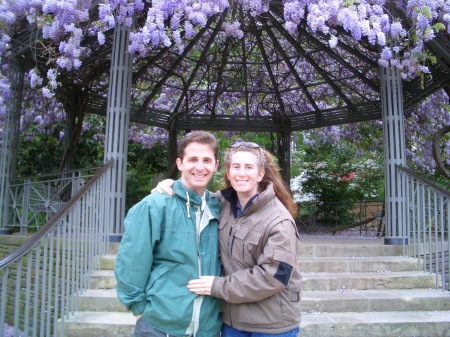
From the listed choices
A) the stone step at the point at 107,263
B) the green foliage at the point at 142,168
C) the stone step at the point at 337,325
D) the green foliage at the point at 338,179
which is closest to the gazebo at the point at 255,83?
the stone step at the point at 107,263

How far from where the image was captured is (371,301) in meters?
4.14

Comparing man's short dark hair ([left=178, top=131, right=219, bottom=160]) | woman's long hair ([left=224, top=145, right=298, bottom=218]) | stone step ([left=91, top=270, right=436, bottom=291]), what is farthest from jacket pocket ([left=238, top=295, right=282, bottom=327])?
stone step ([left=91, top=270, right=436, bottom=291])

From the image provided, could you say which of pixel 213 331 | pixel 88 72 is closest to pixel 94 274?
pixel 213 331

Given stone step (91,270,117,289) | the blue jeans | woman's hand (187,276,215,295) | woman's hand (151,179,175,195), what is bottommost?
stone step (91,270,117,289)

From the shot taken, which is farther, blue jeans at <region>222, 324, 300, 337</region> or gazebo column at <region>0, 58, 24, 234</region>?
gazebo column at <region>0, 58, 24, 234</region>

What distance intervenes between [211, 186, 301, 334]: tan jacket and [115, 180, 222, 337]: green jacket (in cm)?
10

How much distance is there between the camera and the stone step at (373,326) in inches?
147

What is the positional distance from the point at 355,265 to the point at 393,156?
161 centimetres

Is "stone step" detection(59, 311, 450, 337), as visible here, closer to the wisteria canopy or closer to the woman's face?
the woman's face

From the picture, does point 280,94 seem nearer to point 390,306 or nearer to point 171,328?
point 390,306

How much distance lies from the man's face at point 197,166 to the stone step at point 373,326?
2153mm

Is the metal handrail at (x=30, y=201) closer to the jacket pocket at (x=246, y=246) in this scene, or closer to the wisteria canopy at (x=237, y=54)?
the wisteria canopy at (x=237, y=54)

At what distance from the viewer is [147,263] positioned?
199 centimetres

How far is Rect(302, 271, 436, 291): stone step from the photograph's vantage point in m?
4.46
